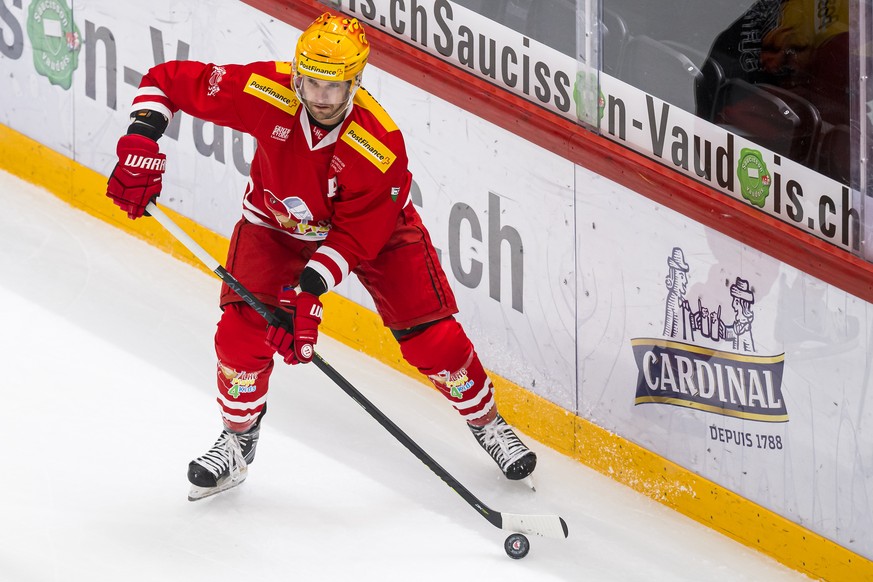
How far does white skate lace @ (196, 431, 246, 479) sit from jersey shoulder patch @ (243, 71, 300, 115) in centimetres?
89

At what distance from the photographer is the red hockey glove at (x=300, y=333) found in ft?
10.4

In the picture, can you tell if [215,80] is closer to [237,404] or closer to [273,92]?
[273,92]

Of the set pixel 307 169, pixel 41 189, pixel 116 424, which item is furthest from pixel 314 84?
pixel 41 189

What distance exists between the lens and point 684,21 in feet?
11.8

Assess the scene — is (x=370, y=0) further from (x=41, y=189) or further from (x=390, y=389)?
(x=41, y=189)

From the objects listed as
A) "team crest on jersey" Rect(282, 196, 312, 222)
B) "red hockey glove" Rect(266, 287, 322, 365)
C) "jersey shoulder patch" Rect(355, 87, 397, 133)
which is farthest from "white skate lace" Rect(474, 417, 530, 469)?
"jersey shoulder patch" Rect(355, 87, 397, 133)

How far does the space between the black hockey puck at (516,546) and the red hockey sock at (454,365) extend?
0.46 meters

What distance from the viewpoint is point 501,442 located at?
3736 millimetres

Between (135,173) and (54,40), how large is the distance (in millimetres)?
2016

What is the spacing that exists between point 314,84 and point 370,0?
126 centimetres

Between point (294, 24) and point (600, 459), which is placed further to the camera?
point (294, 24)

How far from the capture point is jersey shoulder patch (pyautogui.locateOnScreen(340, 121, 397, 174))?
3209 millimetres

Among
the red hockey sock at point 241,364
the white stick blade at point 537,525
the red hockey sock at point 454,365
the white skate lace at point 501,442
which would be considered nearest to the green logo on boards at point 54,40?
the red hockey sock at point 241,364

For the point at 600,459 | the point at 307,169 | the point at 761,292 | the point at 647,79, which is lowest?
the point at 600,459
